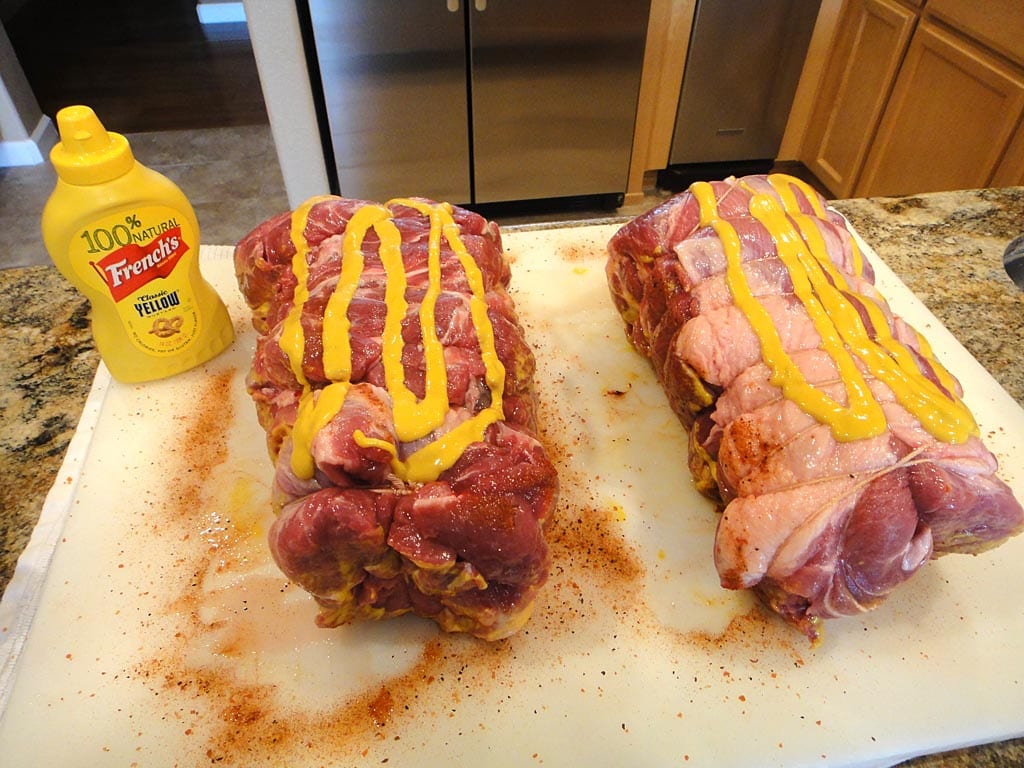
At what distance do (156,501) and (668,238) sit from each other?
109 cm

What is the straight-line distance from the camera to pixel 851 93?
122 inches

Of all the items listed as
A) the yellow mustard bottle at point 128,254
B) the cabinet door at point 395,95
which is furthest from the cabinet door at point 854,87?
the yellow mustard bottle at point 128,254

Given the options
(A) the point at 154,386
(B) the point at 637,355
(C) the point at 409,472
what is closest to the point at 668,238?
(B) the point at 637,355

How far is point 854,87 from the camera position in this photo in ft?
10.1

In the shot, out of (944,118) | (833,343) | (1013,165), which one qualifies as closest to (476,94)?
(944,118)

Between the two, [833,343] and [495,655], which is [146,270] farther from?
[833,343]

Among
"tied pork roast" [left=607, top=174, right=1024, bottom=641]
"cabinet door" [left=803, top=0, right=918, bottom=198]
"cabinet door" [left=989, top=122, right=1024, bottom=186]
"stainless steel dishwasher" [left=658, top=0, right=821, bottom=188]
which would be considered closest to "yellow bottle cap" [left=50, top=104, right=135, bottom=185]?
"tied pork roast" [left=607, top=174, right=1024, bottom=641]

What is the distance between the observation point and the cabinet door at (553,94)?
2672 millimetres

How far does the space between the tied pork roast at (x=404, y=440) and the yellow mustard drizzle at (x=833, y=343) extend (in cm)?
41

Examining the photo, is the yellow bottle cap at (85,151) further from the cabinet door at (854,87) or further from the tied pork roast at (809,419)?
the cabinet door at (854,87)

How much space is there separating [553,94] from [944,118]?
4.88 ft

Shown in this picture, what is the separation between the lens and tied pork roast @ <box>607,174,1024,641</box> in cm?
102

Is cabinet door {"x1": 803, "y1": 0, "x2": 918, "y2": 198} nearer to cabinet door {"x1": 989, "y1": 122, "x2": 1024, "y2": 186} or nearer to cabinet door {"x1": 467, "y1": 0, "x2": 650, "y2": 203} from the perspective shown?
cabinet door {"x1": 989, "y1": 122, "x2": 1024, "y2": 186}

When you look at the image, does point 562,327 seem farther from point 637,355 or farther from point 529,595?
point 529,595
